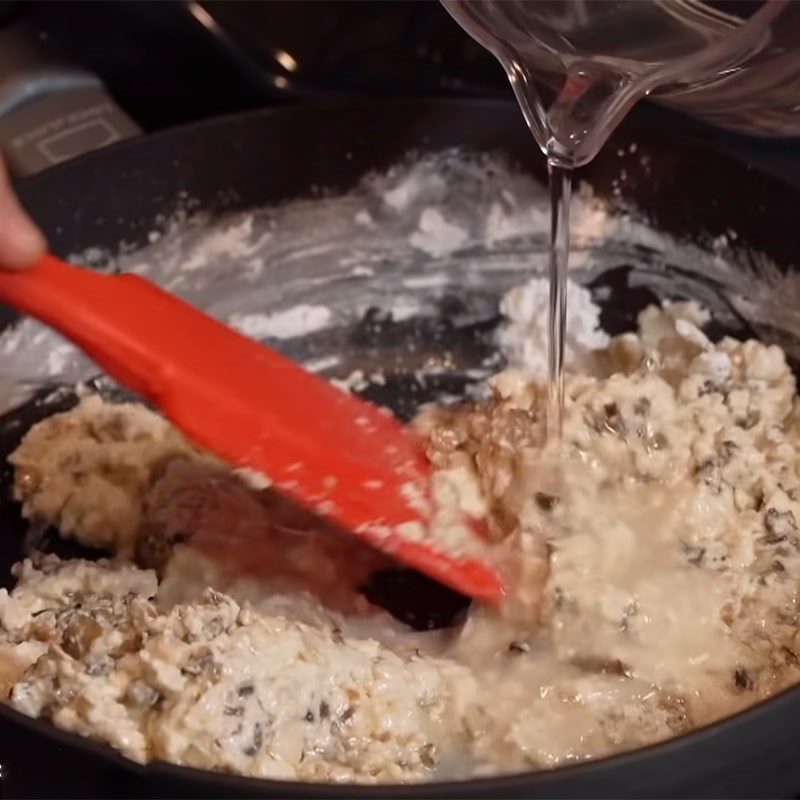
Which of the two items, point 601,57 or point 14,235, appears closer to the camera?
point 14,235

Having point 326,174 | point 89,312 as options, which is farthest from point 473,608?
point 326,174

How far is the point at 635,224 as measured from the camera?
1.23 metres

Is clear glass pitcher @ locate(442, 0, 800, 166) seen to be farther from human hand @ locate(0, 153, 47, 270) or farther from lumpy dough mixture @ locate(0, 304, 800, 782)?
human hand @ locate(0, 153, 47, 270)

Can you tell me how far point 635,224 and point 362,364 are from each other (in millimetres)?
304

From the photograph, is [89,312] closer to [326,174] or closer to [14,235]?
[14,235]

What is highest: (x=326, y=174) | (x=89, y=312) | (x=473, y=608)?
(x=326, y=174)

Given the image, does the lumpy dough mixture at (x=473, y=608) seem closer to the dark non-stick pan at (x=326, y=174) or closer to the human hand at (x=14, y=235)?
the dark non-stick pan at (x=326, y=174)

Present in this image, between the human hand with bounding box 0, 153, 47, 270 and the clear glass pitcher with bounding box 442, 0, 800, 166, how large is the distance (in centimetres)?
35

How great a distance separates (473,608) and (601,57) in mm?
430

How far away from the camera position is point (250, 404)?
93 centimetres

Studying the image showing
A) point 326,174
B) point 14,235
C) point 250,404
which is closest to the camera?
point 14,235

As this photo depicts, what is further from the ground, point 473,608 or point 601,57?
point 601,57

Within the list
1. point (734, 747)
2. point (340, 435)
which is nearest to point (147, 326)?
point (340, 435)

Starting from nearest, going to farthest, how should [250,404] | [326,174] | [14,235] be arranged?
[14,235]
[250,404]
[326,174]
